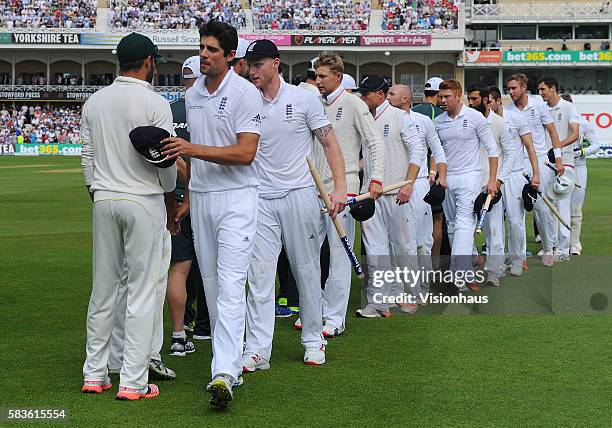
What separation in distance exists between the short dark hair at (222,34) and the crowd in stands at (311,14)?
6657cm

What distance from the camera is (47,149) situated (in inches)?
2490

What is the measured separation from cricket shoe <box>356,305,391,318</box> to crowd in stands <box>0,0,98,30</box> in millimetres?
67131

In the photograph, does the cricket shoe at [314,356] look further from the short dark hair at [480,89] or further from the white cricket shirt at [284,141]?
the short dark hair at [480,89]

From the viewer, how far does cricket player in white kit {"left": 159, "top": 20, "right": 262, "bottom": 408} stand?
652 centimetres

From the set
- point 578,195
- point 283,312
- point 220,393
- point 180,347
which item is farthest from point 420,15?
point 220,393

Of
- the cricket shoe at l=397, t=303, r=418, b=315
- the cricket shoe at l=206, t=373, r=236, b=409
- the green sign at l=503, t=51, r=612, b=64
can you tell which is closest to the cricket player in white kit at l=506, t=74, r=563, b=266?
the cricket shoe at l=397, t=303, r=418, b=315

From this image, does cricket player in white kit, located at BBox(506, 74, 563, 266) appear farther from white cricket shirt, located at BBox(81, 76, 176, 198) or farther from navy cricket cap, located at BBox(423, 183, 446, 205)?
white cricket shirt, located at BBox(81, 76, 176, 198)

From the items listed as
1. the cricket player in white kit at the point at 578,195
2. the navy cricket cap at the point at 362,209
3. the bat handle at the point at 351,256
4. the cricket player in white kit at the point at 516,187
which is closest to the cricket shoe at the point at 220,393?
the bat handle at the point at 351,256

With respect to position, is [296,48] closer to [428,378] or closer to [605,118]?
[605,118]

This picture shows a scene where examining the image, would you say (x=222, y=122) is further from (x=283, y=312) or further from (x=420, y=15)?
(x=420, y=15)

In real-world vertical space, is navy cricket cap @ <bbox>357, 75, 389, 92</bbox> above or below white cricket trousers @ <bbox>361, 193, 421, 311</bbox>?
above

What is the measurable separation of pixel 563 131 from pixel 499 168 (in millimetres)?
2674

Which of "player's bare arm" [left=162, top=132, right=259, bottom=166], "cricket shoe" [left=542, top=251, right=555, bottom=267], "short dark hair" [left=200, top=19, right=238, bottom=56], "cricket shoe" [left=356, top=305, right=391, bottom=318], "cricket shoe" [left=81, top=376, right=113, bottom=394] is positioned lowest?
"cricket shoe" [left=542, top=251, right=555, bottom=267]

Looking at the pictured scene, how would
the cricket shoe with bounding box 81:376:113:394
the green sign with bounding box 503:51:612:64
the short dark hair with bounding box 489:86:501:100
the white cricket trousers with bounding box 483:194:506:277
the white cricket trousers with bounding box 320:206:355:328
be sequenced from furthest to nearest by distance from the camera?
the green sign with bounding box 503:51:612:64 → the short dark hair with bounding box 489:86:501:100 → the white cricket trousers with bounding box 483:194:506:277 → the white cricket trousers with bounding box 320:206:355:328 → the cricket shoe with bounding box 81:376:113:394
